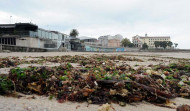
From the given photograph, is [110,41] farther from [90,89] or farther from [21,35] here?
[90,89]

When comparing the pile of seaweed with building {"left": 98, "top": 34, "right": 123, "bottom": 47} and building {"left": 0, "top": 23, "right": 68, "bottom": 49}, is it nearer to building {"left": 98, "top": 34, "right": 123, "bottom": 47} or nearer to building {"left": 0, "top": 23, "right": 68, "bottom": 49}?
building {"left": 0, "top": 23, "right": 68, "bottom": 49}

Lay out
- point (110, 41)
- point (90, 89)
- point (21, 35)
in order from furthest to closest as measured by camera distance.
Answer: point (110, 41), point (21, 35), point (90, 89)

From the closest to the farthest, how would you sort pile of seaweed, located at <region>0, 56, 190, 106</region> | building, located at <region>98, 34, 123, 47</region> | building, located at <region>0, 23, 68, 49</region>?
1. pile of seaweed, located at <region>0, 56, 190, 106</region>
2. building, located at <region>0, 23, 68, 49</region>
3. building, located at <region>98, 34, 123, 47</region>

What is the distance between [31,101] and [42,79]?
0.67m

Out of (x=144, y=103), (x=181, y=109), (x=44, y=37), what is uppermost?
(x=44, y=37)

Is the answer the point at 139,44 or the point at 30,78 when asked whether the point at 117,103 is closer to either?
the point at 30,78

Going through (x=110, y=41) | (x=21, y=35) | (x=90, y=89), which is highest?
(x=110, y=41)

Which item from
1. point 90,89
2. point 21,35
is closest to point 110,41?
point 21,35

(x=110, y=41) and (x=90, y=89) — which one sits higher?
(x=110, y=41)

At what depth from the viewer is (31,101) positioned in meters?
2.40

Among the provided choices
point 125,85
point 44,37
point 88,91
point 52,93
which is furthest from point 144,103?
point 44,37

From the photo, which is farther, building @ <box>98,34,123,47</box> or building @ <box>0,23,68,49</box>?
building @ <box>98,34,123,47</box>

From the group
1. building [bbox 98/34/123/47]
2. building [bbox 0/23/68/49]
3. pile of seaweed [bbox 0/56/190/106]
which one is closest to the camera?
pile of seaweed [bbox 0/56/190/106]

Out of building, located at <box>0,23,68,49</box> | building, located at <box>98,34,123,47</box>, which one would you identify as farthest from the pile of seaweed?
building, located at <box>98,34,123,47</box>
